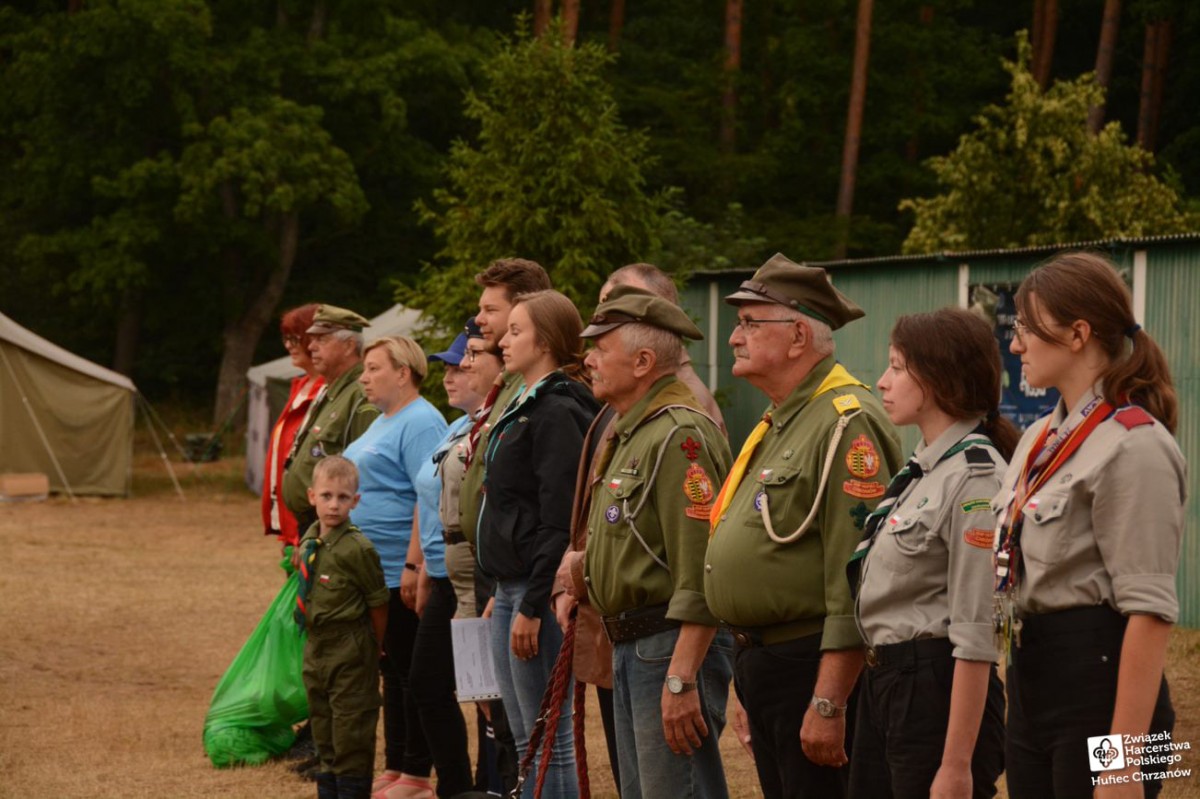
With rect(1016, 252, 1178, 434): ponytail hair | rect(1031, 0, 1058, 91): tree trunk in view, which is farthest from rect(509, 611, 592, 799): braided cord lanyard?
rect(1031, 0, 1058, 91): tree trunk

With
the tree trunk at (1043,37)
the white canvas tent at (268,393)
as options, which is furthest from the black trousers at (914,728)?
the tree trunk at (1043,37)

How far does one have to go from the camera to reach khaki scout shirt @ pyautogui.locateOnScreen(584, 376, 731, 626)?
4.03m

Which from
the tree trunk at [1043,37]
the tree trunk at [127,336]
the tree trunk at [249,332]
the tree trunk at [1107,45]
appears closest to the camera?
the tree trunk at [1107,45]

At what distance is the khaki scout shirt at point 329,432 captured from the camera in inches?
268

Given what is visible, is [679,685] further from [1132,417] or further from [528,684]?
[1132,417]

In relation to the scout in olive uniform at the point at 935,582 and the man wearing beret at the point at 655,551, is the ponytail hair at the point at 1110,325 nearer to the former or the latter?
the scout in olive uniform at the point at 935,582

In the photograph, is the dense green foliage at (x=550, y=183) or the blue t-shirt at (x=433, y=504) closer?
the blue t-shirt at (x=433, y=504)

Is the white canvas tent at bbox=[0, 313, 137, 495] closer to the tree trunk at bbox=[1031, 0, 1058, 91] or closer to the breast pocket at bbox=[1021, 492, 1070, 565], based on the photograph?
the tree trunk at bbox=[1031, 0, 1058, 91]

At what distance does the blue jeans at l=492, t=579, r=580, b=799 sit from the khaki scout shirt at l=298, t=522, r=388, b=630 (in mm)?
1217

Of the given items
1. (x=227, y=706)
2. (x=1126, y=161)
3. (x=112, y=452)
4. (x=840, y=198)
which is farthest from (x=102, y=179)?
(x=227, y=706)

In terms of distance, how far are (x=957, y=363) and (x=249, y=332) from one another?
31.3 meters

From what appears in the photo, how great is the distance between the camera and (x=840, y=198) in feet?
103

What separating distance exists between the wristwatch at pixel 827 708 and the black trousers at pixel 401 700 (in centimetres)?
307

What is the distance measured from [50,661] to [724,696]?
257 inches
